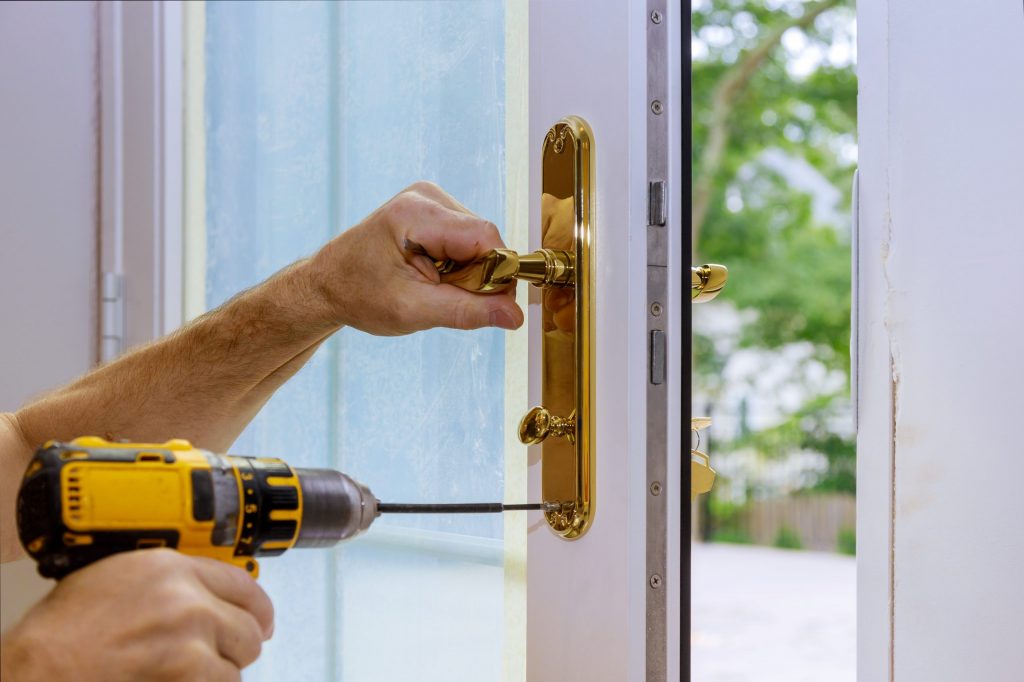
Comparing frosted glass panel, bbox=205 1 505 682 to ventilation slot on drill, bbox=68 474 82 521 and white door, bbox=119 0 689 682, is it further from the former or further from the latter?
ventilation slot on drill, bbox=68 474 82 521

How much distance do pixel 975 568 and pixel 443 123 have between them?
59cm

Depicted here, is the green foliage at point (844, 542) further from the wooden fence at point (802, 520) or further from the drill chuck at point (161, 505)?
the drill chuck at point (161, 505)

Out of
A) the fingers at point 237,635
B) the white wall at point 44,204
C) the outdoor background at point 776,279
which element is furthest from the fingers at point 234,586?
the outdoor background at point 776,279

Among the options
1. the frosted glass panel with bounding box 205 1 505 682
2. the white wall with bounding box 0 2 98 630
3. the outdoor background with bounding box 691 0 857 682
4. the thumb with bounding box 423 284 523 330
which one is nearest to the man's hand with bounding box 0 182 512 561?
the thumb with bounding box 423 284 523 330

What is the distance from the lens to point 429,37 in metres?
0.92

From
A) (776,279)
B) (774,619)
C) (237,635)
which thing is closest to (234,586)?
(237,635)

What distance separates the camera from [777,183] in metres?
6.91

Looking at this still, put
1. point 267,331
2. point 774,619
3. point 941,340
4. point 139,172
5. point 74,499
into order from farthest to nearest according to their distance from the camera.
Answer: point 774,619 < point 139,172 < point 267,331 < point 941,340 < point 74,499

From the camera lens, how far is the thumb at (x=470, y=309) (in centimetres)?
71

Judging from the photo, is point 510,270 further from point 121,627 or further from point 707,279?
point 121,627

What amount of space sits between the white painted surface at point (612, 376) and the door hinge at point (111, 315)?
82 cm

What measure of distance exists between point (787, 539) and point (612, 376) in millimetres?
6786

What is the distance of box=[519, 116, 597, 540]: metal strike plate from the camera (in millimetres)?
692

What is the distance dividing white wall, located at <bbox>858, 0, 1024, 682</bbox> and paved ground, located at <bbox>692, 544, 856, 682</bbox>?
2.88 metres
